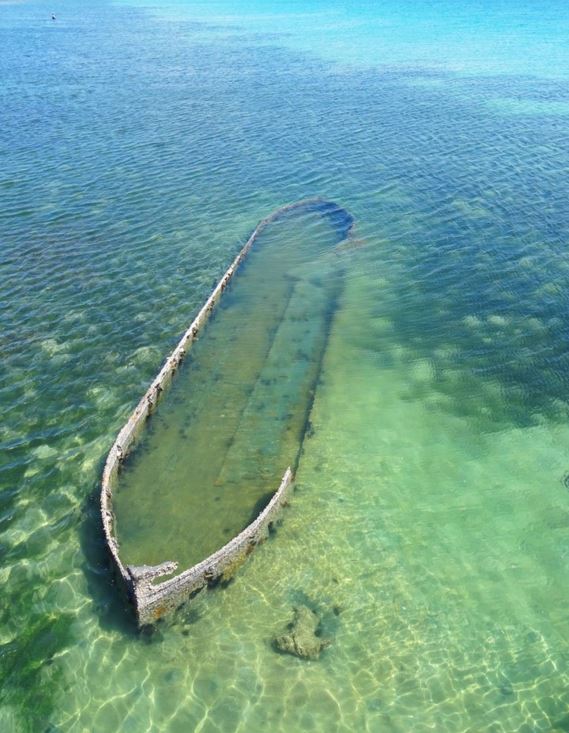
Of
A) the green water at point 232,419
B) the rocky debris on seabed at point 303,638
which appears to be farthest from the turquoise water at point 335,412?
the green water at point 232,419

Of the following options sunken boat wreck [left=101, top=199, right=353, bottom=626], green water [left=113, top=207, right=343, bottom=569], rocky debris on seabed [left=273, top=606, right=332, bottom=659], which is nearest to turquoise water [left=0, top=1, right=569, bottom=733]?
rocky debris on seabed [left=273, top=606, right=332, bottom=659]

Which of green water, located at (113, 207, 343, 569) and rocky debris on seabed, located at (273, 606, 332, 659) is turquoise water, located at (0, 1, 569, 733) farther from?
green water, located at (113, 207, 343, 569)

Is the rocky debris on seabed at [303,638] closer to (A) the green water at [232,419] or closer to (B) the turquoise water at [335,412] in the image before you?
(B) the turquoise water at [335,412]

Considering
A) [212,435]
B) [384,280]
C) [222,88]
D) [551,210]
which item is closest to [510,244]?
[551,210]

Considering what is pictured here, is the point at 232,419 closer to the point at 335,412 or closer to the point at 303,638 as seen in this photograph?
the point at 335,412

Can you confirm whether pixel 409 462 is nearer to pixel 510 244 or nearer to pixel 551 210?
pixel 510 244

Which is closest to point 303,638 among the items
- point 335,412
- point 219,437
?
point 219,437

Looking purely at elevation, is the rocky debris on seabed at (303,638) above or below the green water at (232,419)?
below
